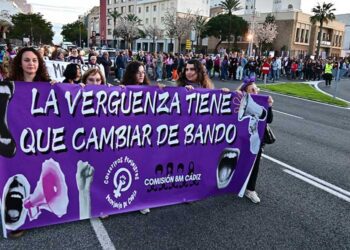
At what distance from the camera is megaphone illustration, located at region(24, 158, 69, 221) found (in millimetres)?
3578

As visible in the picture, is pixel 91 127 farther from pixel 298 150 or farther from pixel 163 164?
pixel 298 150

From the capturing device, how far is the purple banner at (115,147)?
3480 millimetres

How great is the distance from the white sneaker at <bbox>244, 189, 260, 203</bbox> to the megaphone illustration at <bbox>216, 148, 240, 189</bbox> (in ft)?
1.13

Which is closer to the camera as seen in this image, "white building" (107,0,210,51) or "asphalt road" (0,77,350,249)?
"asphalt road" (0,77,350,249)

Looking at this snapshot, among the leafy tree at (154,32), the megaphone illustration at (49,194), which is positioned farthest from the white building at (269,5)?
the megaphone illustration at (49,194)

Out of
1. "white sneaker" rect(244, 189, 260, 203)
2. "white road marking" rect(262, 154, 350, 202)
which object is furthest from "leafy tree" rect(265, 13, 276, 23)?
"white sneaker" rect(244, 189, 260, 203)

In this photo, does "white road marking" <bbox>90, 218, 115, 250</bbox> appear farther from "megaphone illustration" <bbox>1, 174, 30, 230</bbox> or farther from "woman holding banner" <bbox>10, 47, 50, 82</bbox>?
"woman holding banner" <bbox>10, 47, 50, 82</bbox>

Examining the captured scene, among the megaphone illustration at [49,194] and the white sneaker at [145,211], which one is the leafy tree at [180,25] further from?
the megaphone illustration at [49,194]

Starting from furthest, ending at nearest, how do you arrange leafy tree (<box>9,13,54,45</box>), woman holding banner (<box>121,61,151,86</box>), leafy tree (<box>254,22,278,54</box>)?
leafy tree (<box>9,13,54,45</box>)
leafy tree (<box>254,22,278,54</box>)
woman holding banner (<box>121,61,151,86</box>)

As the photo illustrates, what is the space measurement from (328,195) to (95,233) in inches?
130

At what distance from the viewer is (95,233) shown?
3.65 m

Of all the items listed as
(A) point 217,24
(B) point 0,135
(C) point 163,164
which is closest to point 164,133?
(C) point 163,164

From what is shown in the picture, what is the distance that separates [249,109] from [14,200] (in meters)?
2.98

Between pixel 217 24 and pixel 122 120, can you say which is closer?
pixel 122 120
